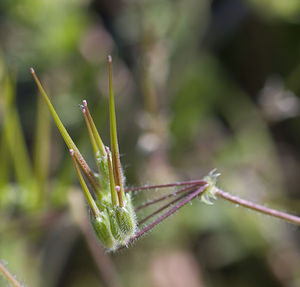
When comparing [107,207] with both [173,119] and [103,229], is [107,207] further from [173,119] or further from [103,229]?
[173,119]

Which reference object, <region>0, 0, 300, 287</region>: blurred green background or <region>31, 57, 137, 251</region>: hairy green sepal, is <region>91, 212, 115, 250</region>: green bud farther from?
<region>0, 0, 300, 287</region>: blurred green background

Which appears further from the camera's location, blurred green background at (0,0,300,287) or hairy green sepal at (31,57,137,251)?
blurred green background at (0,0,300,287)

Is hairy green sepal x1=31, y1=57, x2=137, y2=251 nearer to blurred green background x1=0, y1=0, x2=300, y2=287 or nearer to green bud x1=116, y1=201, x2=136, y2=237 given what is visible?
green bud x1=116, y1=201, x2=136, y2=237

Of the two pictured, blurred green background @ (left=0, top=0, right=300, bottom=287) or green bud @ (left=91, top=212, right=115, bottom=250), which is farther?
blurred green background @ (left=0, top=0, right=300, bottom=287)

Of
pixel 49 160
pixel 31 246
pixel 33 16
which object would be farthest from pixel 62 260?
pixel 33 16

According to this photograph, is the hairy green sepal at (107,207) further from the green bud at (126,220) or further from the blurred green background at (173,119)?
the blurred green background at (173,119)

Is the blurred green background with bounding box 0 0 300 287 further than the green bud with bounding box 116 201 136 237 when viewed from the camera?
Yes

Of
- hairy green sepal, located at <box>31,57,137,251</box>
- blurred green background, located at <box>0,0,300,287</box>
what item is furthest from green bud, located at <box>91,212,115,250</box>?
blurred green background, located at <box>0,0,300,287</box>

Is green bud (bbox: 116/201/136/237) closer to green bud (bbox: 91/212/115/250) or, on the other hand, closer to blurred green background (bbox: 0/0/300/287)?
green bud (bbox: 91/212/115/250)

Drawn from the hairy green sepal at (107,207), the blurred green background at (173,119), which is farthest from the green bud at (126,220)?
the blurred green background at (173,119)
